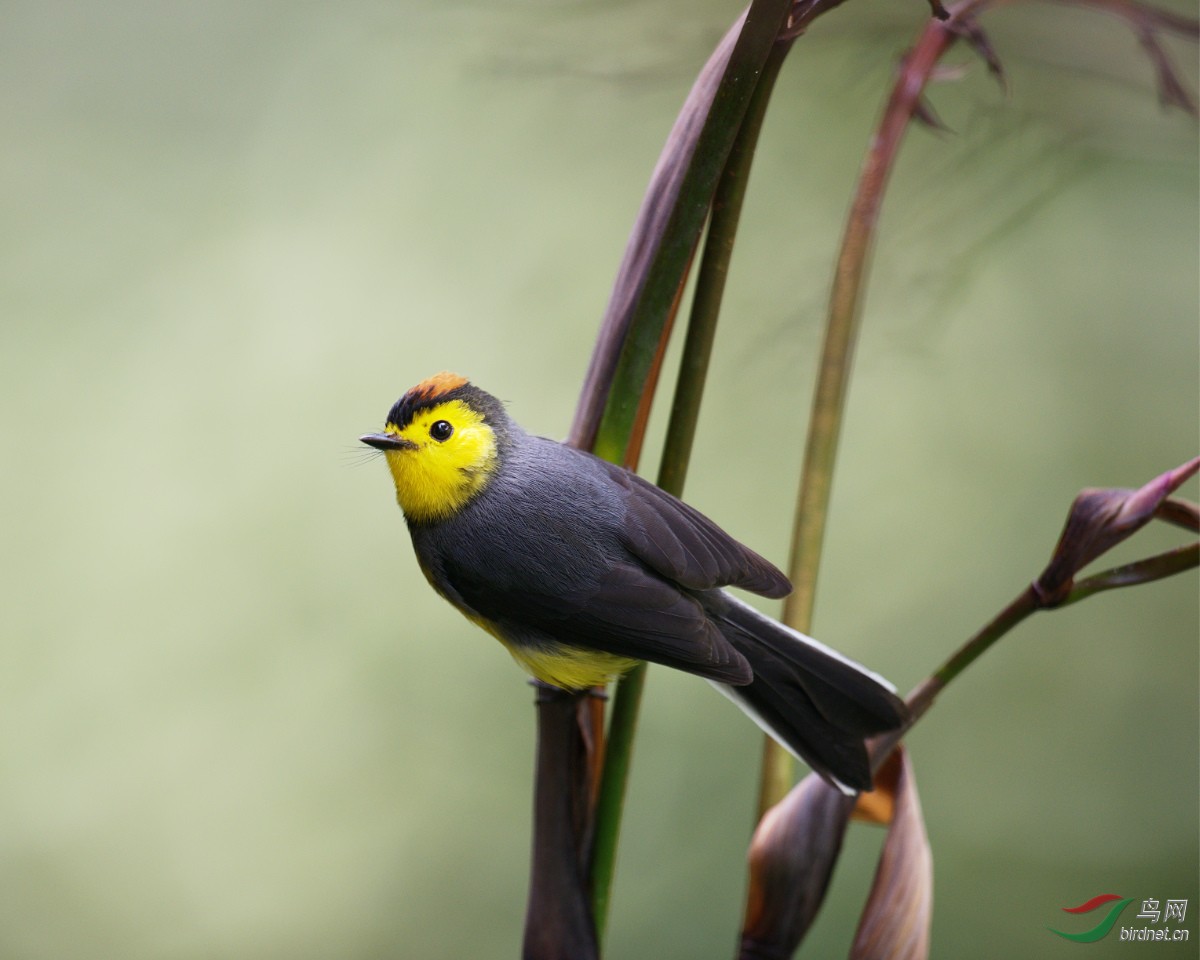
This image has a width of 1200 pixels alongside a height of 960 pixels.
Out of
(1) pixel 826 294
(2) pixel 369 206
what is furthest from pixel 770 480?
(2) pixel 369 206

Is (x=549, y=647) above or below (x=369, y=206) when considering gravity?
below

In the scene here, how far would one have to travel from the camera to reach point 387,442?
79 cm

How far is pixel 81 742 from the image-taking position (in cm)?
165

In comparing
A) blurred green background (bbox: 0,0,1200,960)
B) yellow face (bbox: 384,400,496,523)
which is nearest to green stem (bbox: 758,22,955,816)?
yellow face (bbox: 384,400,496,523)

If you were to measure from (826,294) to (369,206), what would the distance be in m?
0.73

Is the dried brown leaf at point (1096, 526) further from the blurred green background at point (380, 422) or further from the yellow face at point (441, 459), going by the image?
the blurred green background at point (380, 422)

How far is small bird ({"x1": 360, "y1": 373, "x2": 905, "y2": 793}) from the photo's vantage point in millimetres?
786

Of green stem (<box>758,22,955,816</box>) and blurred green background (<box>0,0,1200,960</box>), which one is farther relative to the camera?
blurred green background (<box>0,0,1200,960</box>)

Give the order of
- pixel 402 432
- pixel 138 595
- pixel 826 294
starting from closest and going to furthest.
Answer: pixel 402 432
pixel 826 294
pixel 138 595

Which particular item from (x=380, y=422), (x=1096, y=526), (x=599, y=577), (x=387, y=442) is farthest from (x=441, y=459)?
(x=380, y=422)

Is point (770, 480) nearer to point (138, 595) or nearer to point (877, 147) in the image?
point (877, 147)

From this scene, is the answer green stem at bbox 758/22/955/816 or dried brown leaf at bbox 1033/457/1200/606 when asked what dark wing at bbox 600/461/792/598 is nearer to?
green stem at bbox 758/22/955/816
